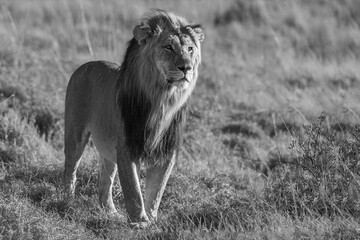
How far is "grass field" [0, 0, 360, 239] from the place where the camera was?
17.1 feet

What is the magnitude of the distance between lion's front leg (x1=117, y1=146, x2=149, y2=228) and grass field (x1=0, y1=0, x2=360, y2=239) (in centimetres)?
13

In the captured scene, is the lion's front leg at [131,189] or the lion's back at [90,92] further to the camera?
the lion's back at [90,92]

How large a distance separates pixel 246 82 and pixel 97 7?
5.25 metres

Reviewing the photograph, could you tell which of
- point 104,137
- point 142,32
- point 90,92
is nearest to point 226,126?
→ point 90,92

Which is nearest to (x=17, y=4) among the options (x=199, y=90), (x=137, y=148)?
(x=199, y=90)

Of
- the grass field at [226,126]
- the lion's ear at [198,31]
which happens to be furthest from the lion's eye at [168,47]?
the grass field at [226,126]

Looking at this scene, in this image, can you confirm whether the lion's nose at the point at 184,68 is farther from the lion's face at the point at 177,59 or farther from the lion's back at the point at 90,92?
the lion's back at the point at 90,92

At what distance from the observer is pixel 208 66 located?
416 inches

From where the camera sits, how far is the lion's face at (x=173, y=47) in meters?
5.01

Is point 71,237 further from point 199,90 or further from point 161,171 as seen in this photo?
point 199,90

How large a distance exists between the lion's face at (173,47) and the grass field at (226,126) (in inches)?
42.4

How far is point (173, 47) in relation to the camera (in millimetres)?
5129

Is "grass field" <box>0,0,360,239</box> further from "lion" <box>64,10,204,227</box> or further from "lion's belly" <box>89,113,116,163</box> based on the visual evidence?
"lion's belly" <box>89,113,116,163</box>

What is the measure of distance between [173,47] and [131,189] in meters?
1.12
